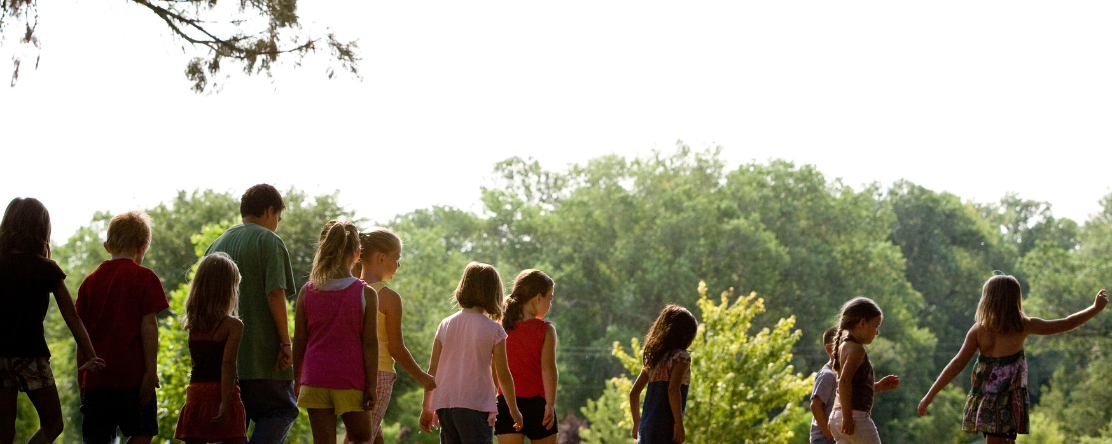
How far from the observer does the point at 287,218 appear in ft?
98.4

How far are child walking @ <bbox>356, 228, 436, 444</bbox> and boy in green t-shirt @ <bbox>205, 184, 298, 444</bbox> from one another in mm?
395

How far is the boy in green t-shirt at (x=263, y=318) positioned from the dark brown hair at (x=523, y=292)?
119cm

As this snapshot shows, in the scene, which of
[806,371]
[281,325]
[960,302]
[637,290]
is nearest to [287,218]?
[637,290]

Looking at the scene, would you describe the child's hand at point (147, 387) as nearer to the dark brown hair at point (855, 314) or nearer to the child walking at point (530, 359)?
the child walking at point (530, 359)

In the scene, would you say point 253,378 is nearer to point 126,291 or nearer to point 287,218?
point 126,291

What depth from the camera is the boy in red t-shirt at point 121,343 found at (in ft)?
14.0

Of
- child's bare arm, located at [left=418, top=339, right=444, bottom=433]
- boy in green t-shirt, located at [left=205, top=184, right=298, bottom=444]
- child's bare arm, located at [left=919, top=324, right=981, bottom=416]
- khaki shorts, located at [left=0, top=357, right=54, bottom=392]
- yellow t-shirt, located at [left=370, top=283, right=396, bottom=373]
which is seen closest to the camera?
khaki shorts, located at [left=0, top=357, right=54, bottom=392]

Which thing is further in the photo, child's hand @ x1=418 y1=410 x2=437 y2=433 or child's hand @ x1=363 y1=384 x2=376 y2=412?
child's hand @ x1=418 y1=410 x2=437 y2=433

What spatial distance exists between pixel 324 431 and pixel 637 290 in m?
39.7

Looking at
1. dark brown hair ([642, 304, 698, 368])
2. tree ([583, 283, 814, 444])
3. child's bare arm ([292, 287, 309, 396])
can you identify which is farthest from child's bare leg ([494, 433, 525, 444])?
tree ([583, 283, 814, 444])

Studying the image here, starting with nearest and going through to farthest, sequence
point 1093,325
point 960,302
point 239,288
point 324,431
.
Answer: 1. point 324,431
2. point 239,288
3. point 1093,325
4. point 960,302

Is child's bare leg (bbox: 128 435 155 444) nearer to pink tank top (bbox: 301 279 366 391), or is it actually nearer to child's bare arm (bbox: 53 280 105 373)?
child's bare arm (bbox: 53 280 105 373)

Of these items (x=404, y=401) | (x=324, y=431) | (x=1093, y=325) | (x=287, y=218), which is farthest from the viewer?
(x=1093, y=325)

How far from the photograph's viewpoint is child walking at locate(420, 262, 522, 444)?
450 cm
